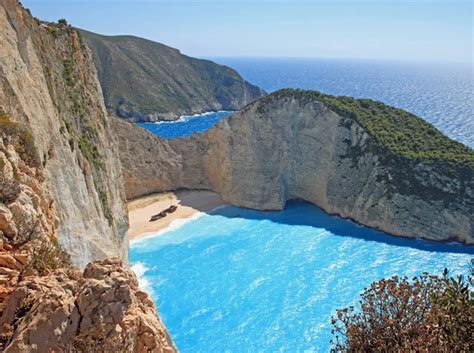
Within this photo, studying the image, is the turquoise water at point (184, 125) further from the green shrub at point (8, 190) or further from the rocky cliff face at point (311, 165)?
the green shrub at point (8, 190)

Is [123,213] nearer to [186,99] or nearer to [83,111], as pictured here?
[83,111]

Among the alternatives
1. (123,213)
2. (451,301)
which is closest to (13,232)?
(451,301)

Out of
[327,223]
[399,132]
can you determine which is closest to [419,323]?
[327,223]

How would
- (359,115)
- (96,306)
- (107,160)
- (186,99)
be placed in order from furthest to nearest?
(186,99)
(359,115)
(107,160)
(96,306)

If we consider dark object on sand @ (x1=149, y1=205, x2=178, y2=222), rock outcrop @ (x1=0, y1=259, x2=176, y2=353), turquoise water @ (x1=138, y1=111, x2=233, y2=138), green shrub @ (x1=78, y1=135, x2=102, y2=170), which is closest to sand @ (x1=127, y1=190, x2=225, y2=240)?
dark object on sand @ (x1=149, y1=205, x2=178, y2=222)

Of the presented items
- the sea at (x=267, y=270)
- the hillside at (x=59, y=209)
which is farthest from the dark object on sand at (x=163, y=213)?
the hillside at (x=59, y=209)

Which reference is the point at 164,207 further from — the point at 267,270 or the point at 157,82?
the point at 157,82
